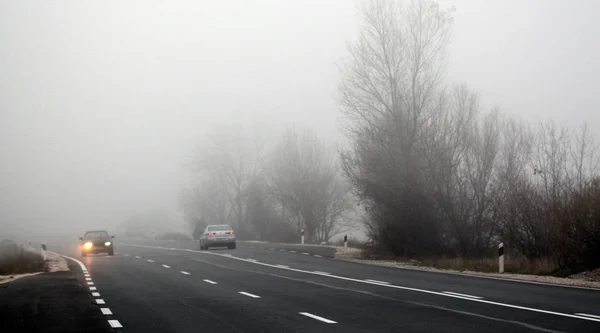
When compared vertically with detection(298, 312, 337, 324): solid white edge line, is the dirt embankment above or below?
above

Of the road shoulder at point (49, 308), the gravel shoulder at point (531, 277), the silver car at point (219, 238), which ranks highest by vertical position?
the silver car at point (219, 238)

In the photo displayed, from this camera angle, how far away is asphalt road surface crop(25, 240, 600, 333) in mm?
12750

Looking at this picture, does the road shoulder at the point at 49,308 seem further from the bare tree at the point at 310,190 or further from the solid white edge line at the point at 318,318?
the bare tree at the point at 310,190

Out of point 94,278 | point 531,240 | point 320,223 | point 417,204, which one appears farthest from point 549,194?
point 320,223

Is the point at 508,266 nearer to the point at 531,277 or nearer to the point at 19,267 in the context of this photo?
the point at 531,277

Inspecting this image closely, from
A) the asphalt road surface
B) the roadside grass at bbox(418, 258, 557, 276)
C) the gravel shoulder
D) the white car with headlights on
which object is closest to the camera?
the asphalt road surface

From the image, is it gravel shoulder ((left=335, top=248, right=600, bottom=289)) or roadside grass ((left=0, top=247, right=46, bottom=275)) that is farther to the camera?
roadside grass ((left=0, top=247, right=46, bottom=275))

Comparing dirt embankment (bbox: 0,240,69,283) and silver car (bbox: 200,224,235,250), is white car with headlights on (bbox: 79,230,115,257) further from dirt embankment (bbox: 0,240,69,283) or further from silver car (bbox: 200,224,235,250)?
dirt embankment (bbox: 0,240,69,283)

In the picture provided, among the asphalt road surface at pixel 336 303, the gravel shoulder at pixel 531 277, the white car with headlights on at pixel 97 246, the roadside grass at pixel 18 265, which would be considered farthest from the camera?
the white car with headlights on at pixel 97 246

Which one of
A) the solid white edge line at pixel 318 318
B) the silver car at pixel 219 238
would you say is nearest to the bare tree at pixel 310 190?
the silver car at pixel 219 238

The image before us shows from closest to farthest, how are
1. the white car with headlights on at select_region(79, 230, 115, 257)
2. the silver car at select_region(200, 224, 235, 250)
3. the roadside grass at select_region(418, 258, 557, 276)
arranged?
the roadside grass at select_region(418, 258, 557, 276) < the white car with headlights on at select_region(79, 230, 115, 257) < the silver car at select_region(200, 224, 235, 250)

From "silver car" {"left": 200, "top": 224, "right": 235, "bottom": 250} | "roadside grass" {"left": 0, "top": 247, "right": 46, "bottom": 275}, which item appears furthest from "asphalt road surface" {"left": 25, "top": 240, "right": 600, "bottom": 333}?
"silver car" {"left": 200, "top": 224, "right": 235, "bottom": 250}

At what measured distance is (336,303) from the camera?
54.6 feet

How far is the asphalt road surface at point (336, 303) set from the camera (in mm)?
12750
